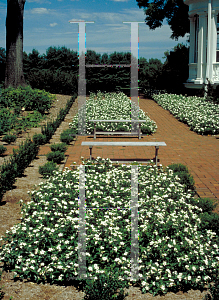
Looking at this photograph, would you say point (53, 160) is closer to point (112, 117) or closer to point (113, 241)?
point (113, 241)

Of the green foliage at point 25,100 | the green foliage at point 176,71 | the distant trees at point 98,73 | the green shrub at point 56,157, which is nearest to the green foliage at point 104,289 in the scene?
the green shrub at point 56,157

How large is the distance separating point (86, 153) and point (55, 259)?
487 cm

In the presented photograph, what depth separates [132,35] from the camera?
9867 millimetres

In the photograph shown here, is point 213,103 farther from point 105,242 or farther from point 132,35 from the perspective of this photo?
point 105,242

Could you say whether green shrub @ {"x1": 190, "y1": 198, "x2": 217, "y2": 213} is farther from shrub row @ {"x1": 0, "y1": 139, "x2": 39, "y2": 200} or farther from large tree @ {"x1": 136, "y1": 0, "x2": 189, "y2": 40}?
large tree @ {"x1": 136, "y1": 0, "x2": 189, "y2": 40}

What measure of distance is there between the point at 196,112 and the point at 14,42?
27.7ft

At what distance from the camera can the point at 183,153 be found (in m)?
8.52

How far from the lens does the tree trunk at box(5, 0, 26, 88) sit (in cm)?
1439

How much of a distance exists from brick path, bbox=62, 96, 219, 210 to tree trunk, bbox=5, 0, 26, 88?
20.5 ft

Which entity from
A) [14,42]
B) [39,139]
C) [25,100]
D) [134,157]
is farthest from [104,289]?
[14,42]

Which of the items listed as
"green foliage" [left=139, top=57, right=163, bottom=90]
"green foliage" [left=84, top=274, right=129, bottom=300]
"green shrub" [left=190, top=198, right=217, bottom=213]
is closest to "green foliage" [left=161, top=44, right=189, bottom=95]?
"green foliage" [left=139, top=57, right=163, bottom=90]

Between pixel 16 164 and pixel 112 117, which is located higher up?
pixel 112 117

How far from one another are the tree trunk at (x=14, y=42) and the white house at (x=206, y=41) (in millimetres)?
8859

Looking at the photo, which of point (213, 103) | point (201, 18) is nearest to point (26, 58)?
point (201, 18)
